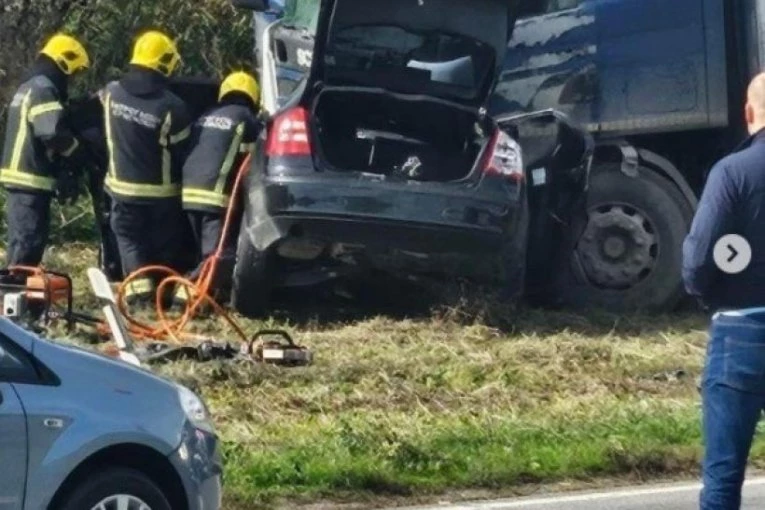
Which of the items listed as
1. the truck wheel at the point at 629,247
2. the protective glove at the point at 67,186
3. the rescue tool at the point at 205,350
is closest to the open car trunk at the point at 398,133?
the truck wheel at the point at 629,247

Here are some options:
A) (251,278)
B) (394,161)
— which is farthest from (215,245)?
(394,161)

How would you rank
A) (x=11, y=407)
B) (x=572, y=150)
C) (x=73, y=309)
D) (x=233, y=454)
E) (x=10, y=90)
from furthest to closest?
1. (x=10, y=90)
2. (x=572, y=150)
3. (x=73, y=309)
4. (x=233, y=454)
5. (x=11, y=407)

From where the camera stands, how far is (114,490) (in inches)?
288

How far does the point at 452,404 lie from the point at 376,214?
5.92 feet

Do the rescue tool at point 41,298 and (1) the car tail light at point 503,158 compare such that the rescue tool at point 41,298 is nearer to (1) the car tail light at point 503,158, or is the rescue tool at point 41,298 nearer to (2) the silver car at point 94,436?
(1) the car tail light at point 503,158

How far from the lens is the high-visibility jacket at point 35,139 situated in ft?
46.1

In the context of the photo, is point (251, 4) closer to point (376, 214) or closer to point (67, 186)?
point (67, 186)

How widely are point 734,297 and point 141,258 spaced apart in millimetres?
7547

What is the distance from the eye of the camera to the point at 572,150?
14273 mm

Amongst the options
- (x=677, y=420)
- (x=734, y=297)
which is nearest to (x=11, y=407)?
(x=734, y=297)

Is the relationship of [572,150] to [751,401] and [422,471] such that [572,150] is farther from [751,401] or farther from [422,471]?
[751,401]

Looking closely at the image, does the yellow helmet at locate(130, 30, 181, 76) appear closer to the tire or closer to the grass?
the grass

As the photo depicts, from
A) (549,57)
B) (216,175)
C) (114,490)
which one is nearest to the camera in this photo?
(114,490)

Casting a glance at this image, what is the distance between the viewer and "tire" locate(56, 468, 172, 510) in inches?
283
